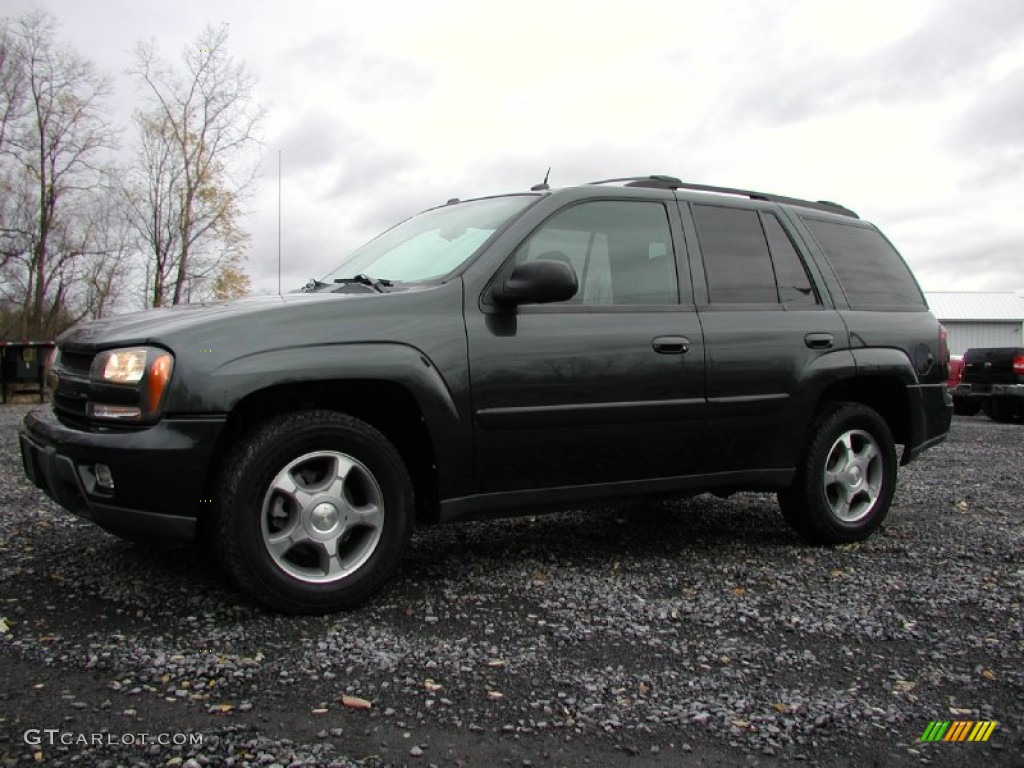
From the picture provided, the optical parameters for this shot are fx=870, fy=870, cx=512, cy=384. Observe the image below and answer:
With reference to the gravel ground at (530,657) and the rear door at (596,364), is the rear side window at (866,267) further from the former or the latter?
the gravel ground at (530,657)

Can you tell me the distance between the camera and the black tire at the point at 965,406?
49.4 feet

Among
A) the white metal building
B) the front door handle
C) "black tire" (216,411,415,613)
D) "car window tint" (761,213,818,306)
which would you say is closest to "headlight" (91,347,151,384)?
"black tire" (216,411,415,613)

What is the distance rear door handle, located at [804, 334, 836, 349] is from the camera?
4.55 m

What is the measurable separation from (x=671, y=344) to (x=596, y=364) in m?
0.45

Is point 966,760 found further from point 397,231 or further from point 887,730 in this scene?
point 397,231

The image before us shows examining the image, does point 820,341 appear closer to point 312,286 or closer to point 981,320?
point 312,286

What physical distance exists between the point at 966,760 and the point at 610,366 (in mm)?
2044

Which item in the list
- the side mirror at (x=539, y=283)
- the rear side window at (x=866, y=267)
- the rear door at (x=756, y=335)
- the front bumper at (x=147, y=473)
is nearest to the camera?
the front bumper at (x=147, y=473)

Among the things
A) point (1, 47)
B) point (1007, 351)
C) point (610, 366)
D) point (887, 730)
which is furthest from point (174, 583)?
point (1, 47)

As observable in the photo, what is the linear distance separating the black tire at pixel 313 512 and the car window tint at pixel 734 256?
1.95 metres

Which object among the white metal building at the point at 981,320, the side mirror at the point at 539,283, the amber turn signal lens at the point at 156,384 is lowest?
the amber turn signal lens at the point at 156,384

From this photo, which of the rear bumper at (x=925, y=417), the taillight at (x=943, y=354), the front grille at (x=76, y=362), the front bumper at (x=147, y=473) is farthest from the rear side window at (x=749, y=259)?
the front grille at (x=76, y=362)

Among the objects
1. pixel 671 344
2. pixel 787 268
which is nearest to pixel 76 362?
pixel 671 344

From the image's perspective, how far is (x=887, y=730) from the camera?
2.50 m
